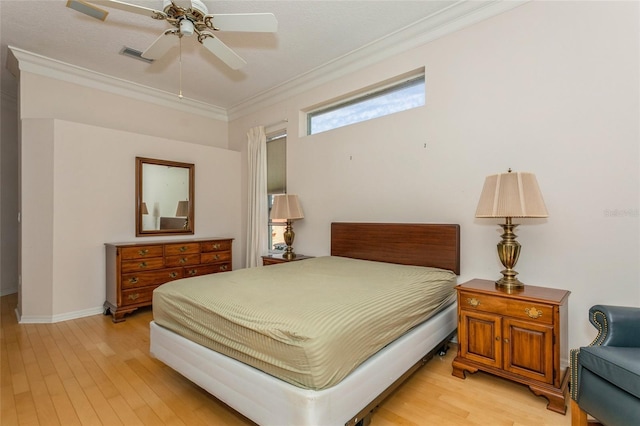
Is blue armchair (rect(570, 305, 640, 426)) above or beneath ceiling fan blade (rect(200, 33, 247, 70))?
beneath

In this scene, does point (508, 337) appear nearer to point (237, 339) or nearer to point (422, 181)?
point (422, 181)

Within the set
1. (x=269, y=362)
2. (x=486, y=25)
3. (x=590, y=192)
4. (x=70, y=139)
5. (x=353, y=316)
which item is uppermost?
(x=486, y=25)

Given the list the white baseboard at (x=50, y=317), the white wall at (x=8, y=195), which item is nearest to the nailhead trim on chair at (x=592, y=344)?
the white baseboard at (x=50, y=317)

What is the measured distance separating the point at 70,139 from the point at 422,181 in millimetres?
3934

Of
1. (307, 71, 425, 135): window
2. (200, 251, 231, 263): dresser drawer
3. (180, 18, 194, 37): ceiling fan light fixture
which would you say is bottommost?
(200, 251, 231, 263): dresser drawer

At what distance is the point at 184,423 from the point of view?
1.70 metres

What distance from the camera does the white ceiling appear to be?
8.82 ft

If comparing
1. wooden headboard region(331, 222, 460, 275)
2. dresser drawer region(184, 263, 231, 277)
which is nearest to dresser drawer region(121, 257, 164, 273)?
dresser drawer region(184, 263, 231, 277)

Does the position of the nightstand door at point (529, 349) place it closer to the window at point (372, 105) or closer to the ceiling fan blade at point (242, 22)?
the window at point (372, 105)

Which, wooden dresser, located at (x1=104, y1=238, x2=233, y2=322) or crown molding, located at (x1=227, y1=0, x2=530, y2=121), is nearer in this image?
crown molding, located at (x1=227, y1=0, x2=530, y2=121)

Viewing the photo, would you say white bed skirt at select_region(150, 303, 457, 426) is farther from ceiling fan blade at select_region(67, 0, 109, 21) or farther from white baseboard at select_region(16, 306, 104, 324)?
ceiling fan blade at select_region(67, 0, 109, 21)

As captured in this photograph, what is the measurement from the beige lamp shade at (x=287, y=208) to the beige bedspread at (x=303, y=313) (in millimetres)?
1289

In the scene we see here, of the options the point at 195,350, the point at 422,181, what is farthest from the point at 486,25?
the point at 195,350

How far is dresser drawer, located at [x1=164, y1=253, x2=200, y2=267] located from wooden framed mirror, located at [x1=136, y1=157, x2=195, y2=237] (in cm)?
54
